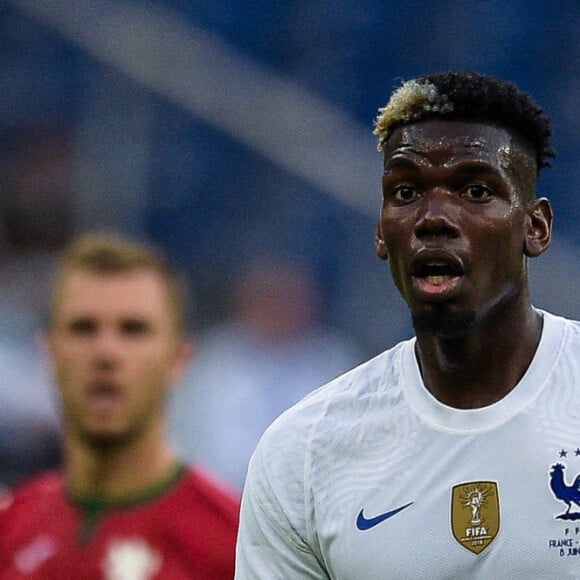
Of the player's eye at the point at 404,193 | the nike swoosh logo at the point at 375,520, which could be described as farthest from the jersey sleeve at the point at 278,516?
the player's eye at the point at 404,193

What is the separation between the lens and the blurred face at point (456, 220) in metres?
2.78

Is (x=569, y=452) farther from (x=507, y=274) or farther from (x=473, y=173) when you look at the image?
(x=473, y=173)

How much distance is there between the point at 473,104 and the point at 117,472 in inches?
61.3

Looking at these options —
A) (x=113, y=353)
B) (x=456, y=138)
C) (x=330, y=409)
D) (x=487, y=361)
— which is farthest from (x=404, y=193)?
(x=113, y=353)

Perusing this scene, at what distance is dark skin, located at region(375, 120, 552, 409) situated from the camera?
278cm

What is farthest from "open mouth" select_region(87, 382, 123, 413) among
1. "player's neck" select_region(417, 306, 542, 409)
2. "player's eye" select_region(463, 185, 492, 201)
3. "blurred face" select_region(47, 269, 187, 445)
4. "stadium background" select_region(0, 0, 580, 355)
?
"stadium background" select_region(0, 0, 580, 355)

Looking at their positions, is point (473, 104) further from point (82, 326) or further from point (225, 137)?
point (225, 137)

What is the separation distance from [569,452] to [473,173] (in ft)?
1.95

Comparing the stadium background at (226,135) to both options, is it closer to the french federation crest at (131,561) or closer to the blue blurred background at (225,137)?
the blue blurred background at (225,137)

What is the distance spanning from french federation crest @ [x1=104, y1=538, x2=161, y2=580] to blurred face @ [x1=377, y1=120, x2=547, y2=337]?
1.22m

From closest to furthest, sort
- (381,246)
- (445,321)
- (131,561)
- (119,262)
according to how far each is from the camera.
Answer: (445,321), (381,246), (131,561), (119,262)

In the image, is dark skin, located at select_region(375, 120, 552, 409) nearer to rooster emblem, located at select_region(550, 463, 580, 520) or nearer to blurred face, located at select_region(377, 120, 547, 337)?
blurred face, located at select_region(377, 120, 547, 337)

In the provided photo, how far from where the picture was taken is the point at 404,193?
9.49ft

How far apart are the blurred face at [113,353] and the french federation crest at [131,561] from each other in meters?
0.31
